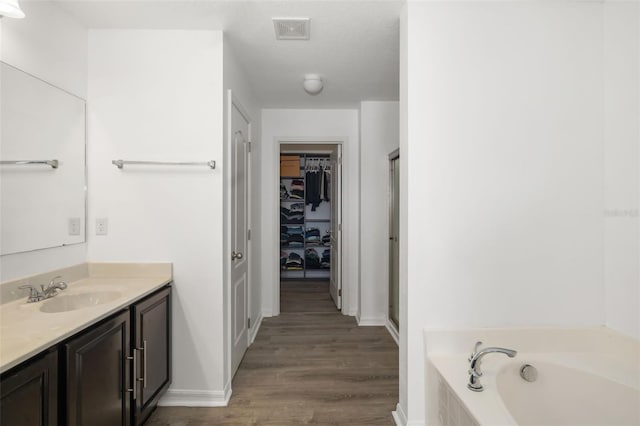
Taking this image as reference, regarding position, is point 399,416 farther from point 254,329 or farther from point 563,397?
point 254,329

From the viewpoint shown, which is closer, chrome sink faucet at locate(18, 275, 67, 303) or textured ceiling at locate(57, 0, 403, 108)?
chrome sink faucet at locate(18, 275, 67, 303)

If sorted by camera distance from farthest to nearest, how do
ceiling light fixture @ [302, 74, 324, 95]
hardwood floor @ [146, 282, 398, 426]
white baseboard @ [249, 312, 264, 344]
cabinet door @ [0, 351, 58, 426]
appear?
1. white baseboard @ [249, 312, 264, 344]
2. ceiling light fixture @ [302, 74, 324, 95]
3. hardwood floor @ [146, 282, 398, 426]
4. cabinet door @ [0, 351, 58, 426]

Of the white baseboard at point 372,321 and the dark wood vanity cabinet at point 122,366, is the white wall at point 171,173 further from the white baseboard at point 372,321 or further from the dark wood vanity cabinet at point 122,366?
the white baseboard at point 372,321

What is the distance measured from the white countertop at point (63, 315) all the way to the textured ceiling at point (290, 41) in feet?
5.13

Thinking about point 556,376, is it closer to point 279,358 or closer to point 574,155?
point 574,155

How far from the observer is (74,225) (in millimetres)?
2008

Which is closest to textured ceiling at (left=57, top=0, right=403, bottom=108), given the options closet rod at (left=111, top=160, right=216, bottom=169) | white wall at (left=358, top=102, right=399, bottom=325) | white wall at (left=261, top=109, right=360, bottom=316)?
white wall at (left=358, top=102, right=399, bottom=325)

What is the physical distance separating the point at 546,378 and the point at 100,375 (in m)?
2.15

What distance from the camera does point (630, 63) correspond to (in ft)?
5.41

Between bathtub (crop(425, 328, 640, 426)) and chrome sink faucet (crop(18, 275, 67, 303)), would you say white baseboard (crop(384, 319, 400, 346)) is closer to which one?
bathtub (crop(425, 328, 640, 426))

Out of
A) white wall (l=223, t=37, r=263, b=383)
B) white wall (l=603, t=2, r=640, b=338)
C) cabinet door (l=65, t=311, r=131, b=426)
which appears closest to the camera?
cabinet door (l=65, t=311, r=131, b=426)

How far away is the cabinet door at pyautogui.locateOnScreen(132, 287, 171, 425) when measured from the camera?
1.73m

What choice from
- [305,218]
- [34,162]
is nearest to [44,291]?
[34,162]

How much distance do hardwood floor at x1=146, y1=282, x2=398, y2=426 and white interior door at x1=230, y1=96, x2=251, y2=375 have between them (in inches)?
10.4
